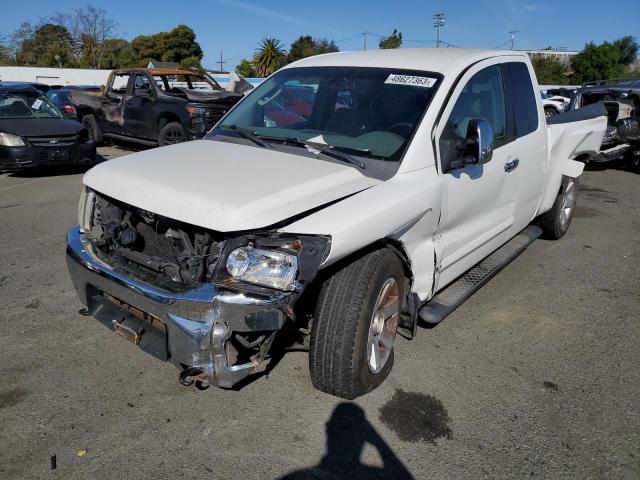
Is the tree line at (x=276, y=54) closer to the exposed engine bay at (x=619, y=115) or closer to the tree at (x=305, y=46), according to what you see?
the tree at (x=305, y=46)

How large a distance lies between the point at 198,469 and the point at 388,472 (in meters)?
0.93

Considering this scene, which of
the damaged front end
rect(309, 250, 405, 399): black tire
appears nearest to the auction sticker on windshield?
rect(309, 250, 405, 399): black tire

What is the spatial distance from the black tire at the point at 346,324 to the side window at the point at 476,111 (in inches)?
37.7

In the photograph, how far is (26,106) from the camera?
10.2 metres

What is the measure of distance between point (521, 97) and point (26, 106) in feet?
30.8

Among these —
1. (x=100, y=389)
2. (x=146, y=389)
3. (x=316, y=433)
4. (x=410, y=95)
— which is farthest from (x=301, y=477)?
(x=410, y=95)

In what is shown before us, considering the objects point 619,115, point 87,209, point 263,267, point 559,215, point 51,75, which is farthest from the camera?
point 51,75

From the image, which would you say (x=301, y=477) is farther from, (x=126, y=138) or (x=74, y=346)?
(x=126, y=138)

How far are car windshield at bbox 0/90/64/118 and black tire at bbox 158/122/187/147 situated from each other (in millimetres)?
1970

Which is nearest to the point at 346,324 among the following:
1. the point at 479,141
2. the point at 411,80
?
the point at 479,141

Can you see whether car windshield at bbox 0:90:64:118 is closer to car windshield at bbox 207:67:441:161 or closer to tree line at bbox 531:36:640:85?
car windshield at bbox 207:67:441:161

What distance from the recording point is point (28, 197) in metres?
8.18

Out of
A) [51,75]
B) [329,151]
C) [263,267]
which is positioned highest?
[51,75]

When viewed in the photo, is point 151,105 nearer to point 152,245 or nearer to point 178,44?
point 152,245
